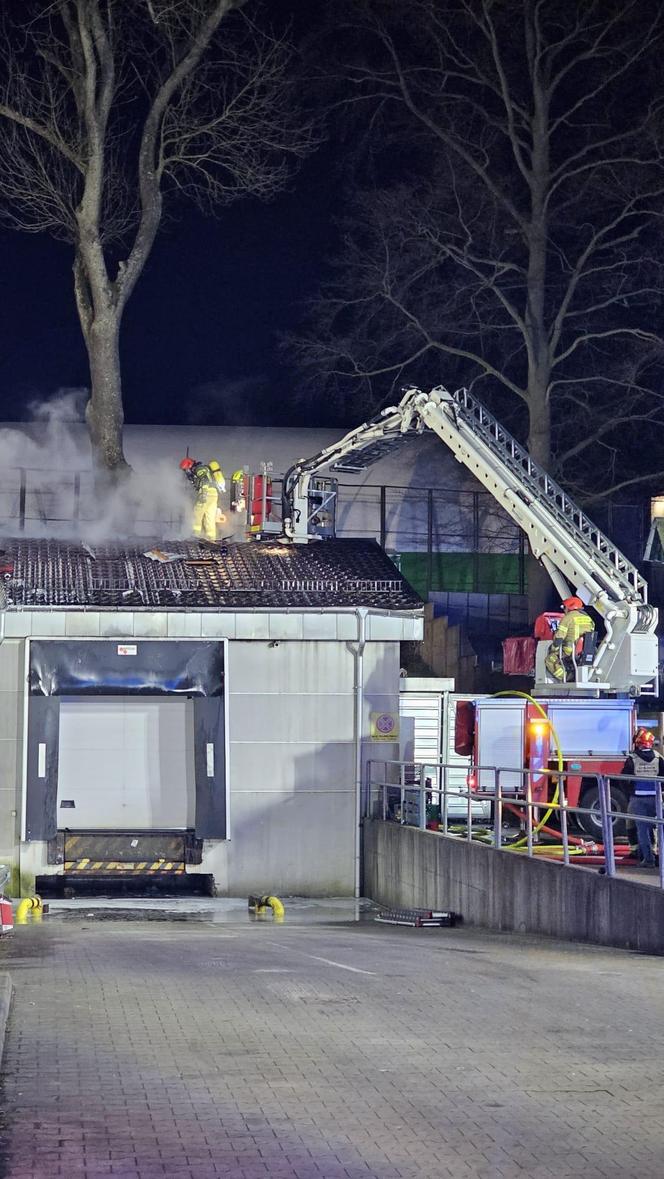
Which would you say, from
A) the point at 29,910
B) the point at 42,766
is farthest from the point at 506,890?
the point at 42,766

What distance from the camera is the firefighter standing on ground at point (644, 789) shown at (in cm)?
1936

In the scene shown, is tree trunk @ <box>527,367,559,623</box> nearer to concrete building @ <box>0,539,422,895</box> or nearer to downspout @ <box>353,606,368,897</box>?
concrete building @ <box>0,539,422,895</box>

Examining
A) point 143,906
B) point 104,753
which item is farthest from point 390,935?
point 104,753

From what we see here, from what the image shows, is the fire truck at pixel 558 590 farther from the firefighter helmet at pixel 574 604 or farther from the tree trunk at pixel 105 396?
the tree trunk at pixel 105 396

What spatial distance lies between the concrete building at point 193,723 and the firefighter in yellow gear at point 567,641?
7.69ft

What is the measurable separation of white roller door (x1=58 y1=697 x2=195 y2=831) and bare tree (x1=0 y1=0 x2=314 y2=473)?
7.34 m

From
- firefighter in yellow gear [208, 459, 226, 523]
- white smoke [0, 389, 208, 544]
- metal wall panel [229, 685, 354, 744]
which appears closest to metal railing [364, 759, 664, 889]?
metal wall panel [229, 685, 354, 744]

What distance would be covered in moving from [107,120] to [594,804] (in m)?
16.9

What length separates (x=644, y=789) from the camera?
20531 mm

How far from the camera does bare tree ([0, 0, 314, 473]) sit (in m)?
29.8

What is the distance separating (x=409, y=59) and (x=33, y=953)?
2299 cm

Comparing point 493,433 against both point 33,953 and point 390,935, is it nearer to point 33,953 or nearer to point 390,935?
point 390,935

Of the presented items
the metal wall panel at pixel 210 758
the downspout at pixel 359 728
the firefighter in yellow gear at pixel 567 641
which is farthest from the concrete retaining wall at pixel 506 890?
the firefighter in yellow gear at pixel 567 641

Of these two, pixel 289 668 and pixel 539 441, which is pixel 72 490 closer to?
pixel 539 441
